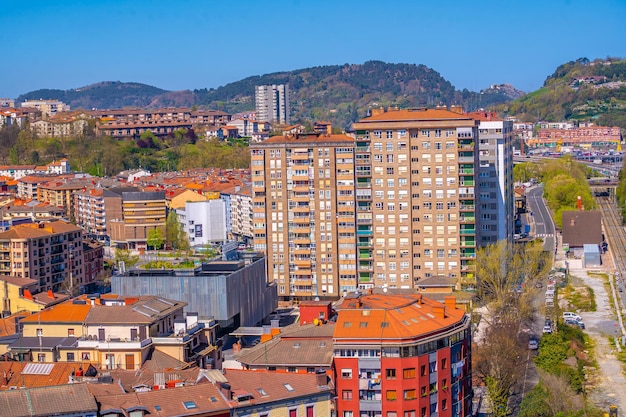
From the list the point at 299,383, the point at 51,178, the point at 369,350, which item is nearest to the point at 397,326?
the point at 369,350

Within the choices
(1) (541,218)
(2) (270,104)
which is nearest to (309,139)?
(1) (541,218)

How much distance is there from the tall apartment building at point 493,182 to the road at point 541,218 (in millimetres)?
5650

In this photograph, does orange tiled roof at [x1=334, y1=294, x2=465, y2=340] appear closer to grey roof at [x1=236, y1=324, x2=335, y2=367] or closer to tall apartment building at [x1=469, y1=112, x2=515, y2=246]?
grey roof at [x1=236, y1=324, x2=335, y2=367]

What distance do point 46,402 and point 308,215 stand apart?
23.4 metres

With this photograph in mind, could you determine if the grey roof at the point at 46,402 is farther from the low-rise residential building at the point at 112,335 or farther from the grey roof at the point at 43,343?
the grey roof at the point at 43,343

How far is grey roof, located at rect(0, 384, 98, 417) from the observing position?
1648cm

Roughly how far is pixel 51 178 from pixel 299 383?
52.5 metres

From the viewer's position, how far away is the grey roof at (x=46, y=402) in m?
16.5

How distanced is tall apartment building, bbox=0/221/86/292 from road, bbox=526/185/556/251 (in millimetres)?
18399

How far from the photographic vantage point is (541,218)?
61906 millimetres

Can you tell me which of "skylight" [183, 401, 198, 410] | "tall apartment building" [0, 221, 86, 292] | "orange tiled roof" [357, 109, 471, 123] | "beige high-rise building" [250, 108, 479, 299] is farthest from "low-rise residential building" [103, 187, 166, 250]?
"skylight" [183, 401, 198, 410]

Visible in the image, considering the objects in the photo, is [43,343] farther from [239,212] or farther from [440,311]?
[239,212]

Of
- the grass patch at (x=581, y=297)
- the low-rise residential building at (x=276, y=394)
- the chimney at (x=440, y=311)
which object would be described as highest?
the chimney at (x=440, y=311)

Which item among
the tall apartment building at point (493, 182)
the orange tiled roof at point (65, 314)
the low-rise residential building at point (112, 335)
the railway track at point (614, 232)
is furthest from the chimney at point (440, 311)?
the railway track at point (614, 232)
